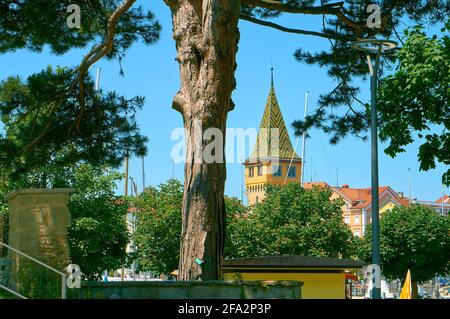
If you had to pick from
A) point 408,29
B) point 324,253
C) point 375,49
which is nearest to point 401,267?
point 324,253

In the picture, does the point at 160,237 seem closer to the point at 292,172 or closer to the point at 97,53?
the point at 97,53

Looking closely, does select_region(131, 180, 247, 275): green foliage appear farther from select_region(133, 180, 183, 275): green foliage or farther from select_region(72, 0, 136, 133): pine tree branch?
select_region(72, 0, 136, 133): pine tree branch

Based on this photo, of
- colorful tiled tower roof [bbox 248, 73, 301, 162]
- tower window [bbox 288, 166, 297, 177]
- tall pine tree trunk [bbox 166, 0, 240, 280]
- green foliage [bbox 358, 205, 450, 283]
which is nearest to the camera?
tall pine tree trunk [bbox 166, 0, 240, 280]

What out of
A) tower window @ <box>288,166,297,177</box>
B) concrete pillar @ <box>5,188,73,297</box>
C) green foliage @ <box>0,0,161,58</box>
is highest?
tower window @ <box>288,166,297,177</box>

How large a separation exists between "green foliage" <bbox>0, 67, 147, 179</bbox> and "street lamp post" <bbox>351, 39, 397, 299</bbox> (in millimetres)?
4754

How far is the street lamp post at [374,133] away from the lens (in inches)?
628

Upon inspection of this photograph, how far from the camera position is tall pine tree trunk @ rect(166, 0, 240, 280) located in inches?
477

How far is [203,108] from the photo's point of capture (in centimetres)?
1237

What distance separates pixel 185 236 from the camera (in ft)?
40.1

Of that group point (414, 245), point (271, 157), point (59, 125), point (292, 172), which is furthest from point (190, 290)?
point (292, 172)

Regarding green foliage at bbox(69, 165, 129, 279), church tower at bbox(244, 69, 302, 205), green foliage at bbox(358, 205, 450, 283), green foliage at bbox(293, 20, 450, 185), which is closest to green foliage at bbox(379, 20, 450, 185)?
green foliage at bbox(293, 20, 450, 185)

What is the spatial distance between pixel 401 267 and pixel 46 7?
41225mm

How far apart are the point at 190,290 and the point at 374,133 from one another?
27.1 feet

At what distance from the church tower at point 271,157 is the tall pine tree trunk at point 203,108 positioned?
11056 centimetres
